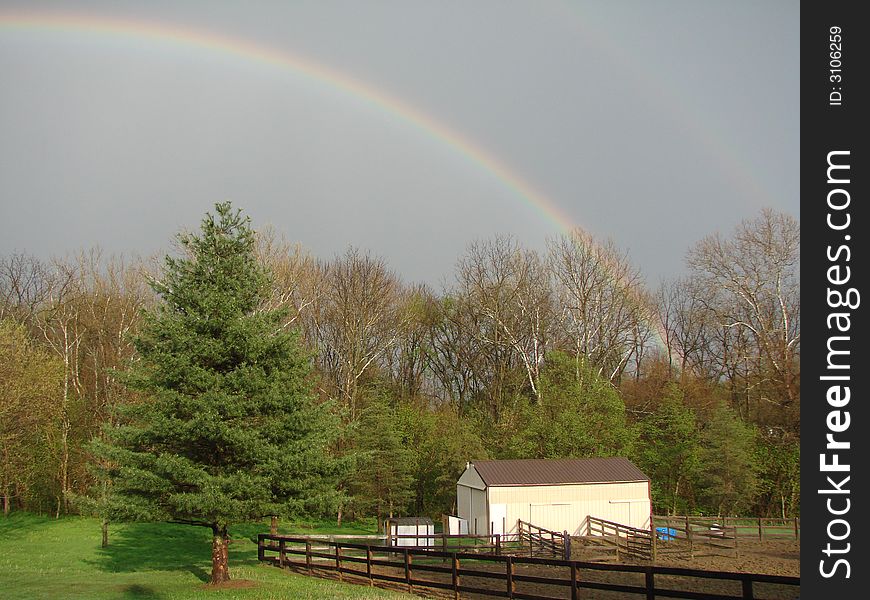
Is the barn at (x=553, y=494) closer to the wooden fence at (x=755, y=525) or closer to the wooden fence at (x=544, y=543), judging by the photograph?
the wooden fence at (x=544, y=543)

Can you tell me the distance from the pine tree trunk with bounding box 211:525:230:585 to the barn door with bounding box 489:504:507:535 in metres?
13.5

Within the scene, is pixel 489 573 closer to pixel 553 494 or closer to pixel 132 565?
pixel 132 565

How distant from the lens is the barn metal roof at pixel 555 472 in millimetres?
31734

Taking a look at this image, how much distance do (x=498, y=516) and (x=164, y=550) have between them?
13.3 meters

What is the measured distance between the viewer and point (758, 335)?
43375 mm

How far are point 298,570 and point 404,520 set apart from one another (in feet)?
29.5

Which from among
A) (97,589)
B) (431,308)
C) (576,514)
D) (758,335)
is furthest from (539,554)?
Answer: (431,308)

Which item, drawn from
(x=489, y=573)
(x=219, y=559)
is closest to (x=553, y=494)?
(x=219, y=559)

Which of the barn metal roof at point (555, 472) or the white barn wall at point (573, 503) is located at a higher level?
the barn metal roof at point (555, 472)

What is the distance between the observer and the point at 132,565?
2647cm

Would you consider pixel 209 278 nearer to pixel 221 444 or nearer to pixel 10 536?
pixel 221 444

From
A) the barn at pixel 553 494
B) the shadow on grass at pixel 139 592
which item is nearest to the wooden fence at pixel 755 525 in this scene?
the barn at pixel 553 494

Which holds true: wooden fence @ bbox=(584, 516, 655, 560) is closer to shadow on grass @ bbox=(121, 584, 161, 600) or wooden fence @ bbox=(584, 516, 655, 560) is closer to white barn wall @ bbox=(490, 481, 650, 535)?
white barn wall @ bbox=(490, 481, 650, 535)

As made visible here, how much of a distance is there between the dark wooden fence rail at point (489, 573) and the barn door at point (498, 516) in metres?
5.08
